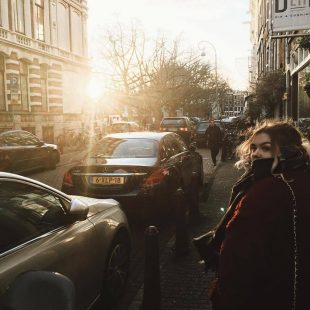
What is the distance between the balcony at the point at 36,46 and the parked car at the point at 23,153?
13.3m

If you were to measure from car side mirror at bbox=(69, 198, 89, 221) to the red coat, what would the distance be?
1.82 metres

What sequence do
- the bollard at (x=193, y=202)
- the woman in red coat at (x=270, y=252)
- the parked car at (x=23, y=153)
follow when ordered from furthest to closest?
→ the parked car at (x=23, y=153)
the bollard at (x=193, y=202)
the woman in red coat at (x=270, y=252)

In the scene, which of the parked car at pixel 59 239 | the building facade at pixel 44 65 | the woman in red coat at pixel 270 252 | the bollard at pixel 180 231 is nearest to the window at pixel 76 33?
the building facade at pixel 44 65

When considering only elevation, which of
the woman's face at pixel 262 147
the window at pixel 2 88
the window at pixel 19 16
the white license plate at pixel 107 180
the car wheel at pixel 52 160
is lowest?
the car wheel at pixel 52 160

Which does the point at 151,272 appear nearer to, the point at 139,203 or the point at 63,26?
the point at 139,203

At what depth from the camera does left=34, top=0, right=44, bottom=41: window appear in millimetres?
30384

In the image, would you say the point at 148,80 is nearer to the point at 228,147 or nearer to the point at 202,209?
the point at 228,147

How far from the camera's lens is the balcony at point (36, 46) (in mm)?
26684

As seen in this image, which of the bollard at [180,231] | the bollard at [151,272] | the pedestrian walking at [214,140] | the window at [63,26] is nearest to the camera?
the bollard at [151,272]

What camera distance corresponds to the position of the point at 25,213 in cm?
301

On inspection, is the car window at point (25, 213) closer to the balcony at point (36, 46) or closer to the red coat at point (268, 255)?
the red coat at point (268, 255)

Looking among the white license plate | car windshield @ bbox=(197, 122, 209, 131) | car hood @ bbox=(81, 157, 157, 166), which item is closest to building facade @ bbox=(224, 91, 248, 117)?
car windshield @ bbox=(197, 122, 209, 131)

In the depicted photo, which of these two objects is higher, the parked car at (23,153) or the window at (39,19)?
the window at (39,19)

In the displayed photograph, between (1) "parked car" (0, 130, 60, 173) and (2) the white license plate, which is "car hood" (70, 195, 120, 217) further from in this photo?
(1) "parked car" (0, 130, 60, 173)
